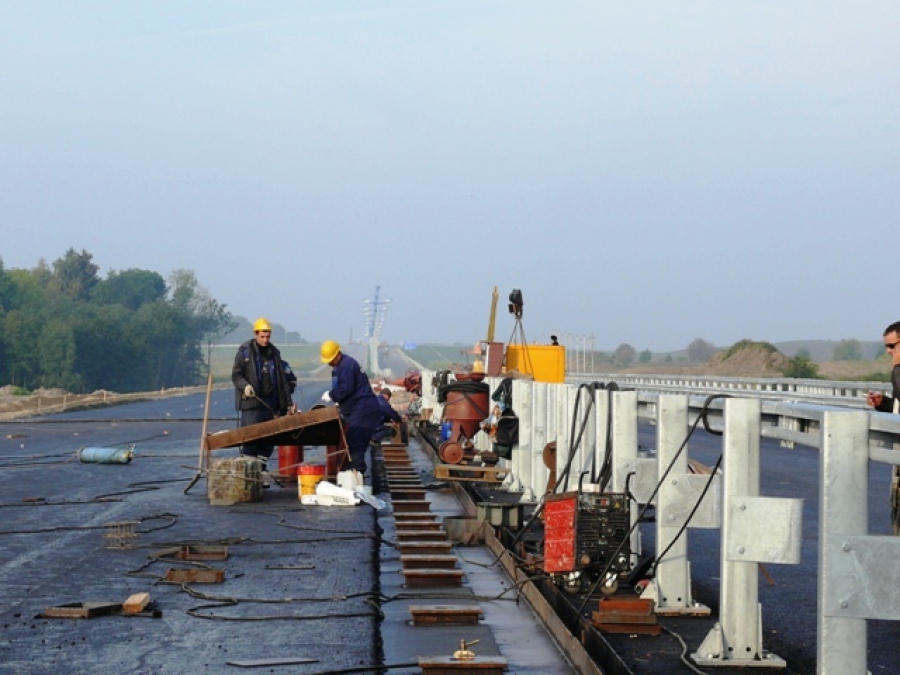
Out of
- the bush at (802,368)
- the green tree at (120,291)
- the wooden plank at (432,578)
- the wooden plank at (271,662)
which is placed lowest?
the wooden plank at (432,578)

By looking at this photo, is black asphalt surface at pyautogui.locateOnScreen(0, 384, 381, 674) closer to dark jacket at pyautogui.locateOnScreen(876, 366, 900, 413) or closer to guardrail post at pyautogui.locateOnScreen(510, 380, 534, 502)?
guardrail post at pyautogui.locateOnScreen(510, 380, 534, 502)

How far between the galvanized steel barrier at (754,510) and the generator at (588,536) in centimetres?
27

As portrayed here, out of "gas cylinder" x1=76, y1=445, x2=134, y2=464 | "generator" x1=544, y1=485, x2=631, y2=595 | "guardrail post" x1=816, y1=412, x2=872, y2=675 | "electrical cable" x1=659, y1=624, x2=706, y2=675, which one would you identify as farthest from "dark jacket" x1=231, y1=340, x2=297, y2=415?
"guardrail post" x1=816, y1=412, x2=872, y2=675

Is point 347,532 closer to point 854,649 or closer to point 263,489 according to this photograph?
point 263,489

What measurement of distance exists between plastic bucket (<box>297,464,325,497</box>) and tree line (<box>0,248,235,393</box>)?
3864 inches

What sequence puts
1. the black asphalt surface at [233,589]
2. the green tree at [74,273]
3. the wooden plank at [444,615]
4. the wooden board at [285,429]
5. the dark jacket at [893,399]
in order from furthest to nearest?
the green tree at [74,273] < the wooden board at [285,429] < the dark jacket at [893,399] < the wooden plank at [444,615] < the black asphalt surface at [233,589]

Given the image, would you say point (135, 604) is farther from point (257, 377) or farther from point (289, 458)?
point (257, 377)

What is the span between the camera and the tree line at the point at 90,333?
114312 millimetres

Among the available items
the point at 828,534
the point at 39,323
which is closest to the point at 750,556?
the point at 828,534

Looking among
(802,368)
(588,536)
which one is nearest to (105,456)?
(588,536)

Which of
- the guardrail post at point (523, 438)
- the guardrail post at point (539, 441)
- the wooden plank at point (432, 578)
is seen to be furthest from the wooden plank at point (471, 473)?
the wooden plank at point (432, 578)

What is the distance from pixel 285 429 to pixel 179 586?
707 centimetres

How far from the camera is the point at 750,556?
6703 millimetres

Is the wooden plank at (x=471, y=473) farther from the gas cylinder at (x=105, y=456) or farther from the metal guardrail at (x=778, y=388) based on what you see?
the metal guardrail at (x=778, y=388)
